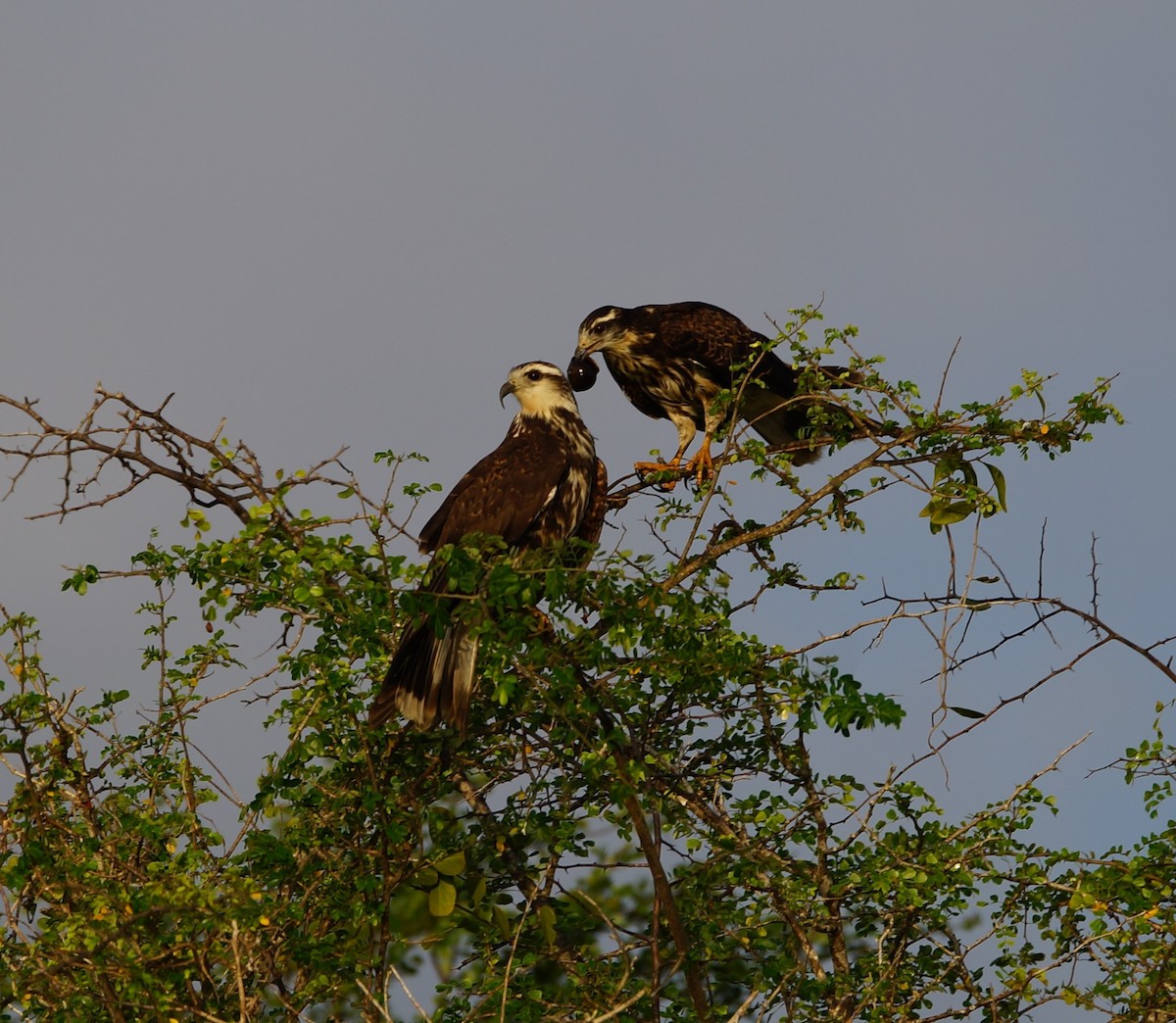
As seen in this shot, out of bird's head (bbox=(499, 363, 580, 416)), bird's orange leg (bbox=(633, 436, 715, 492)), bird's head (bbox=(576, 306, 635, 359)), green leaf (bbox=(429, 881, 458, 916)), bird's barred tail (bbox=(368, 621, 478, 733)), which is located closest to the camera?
green leaf (bbox=(429, 881, 458, 916))

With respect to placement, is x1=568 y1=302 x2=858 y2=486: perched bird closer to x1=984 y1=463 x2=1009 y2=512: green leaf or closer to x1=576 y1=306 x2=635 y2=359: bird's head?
x1=576 y1=306 x2=635 y2=359: bird's head

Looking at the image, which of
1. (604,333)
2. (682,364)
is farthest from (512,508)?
(604,333)

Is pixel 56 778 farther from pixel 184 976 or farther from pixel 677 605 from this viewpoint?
pixel 677 605

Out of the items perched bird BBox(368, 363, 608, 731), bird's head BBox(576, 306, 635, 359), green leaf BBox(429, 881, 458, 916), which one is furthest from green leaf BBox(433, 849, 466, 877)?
bird's head BBox(576, 306, 635, 359)

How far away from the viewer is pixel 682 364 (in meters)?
7.67

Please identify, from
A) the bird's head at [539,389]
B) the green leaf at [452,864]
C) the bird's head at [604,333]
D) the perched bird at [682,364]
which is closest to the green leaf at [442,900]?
the green leaf at [452,864]

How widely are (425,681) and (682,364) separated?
3.32m

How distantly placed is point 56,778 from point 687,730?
228 centimetres

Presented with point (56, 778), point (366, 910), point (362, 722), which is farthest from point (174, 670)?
point (366, 910)

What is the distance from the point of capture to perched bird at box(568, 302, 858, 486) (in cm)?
764

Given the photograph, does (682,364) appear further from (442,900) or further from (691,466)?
(442,900)

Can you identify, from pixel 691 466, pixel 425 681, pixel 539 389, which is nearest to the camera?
pixel 425 681

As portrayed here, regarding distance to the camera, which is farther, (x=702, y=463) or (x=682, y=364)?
(x=682, y=364)

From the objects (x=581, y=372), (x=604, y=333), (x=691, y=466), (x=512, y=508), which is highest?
(x=604, y=333)
